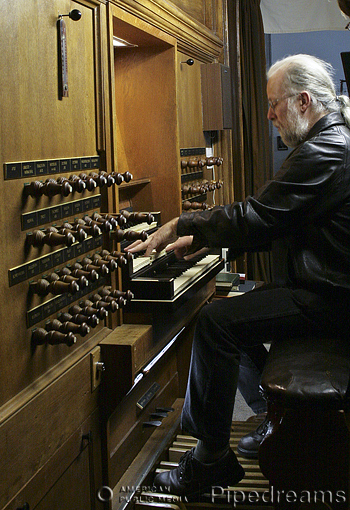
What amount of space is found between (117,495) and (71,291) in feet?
4.06

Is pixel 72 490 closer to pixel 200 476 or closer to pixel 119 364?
pixel 119 364

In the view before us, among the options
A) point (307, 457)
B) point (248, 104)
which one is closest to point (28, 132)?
point (307, 457)

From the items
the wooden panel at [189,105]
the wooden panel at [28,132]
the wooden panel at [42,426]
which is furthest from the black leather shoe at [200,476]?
the wooden panel at [189,105]

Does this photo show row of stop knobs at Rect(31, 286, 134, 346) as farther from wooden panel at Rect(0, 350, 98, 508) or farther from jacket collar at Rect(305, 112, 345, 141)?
jacket collar at Rect(305, 112, 345, 141)

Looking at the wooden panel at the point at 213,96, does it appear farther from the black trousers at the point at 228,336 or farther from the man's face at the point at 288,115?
the black trousers at the point at 228,336

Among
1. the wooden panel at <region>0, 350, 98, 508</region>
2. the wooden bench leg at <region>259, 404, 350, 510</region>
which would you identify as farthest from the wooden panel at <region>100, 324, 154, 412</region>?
the wooden bench leg at <region>259, 404, 350, 510</region>

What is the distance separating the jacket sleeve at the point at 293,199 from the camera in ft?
8.11

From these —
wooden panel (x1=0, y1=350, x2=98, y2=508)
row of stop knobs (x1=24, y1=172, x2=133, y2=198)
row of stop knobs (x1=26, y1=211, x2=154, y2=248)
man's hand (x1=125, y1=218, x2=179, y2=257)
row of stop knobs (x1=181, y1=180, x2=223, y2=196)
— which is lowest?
wooden panel (x1=0, y1=350, x2=98, y2=508)

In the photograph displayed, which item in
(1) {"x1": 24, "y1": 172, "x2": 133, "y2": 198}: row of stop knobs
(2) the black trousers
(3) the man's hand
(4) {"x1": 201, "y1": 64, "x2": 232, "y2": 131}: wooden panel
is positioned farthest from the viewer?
(4) {"x1": 201, "y1": 64, "x2": 232, "y2": 131}: wooden panel

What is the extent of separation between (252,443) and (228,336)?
800 mm

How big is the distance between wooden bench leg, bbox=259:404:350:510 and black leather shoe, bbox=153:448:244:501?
39 centimetres

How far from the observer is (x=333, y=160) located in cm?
248

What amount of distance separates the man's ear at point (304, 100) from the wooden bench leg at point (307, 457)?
144 cm

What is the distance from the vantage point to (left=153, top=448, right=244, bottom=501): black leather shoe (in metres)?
2.55
